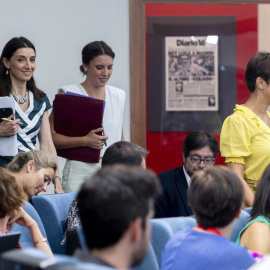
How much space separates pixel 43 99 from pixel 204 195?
2.43 metres

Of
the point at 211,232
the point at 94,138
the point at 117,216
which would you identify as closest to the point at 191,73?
the point at 94,138

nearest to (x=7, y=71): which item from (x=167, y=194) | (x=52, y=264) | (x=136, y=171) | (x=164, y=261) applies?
(x=167, y=194)

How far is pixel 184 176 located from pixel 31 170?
0.91m

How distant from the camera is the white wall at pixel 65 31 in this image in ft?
19.2

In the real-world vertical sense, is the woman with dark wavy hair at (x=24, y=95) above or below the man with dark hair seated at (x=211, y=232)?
above

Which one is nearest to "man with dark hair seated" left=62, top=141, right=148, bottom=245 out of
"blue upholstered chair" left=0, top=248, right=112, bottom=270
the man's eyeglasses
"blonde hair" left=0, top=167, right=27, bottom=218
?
"blonde hair" left=0, top=167, right=27, bottom=218

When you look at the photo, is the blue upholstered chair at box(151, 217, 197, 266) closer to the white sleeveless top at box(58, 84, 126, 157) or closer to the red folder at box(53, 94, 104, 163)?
the red folder at box(53, 94, 104, 163)

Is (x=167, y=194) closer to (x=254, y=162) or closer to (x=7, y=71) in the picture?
(x=254, y=162)

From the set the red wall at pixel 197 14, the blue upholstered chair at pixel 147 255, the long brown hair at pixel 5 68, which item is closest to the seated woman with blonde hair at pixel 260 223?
the blue upholstered chair at pixel 147 255

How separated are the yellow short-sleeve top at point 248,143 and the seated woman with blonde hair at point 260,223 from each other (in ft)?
3.35

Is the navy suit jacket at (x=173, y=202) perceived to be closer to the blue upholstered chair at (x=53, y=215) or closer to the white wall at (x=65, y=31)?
the blue upholstered chair at (x=53, y=215)

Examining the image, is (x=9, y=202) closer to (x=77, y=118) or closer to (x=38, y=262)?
(x=77, y=118)

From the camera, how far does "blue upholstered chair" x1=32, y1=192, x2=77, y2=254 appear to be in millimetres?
3646

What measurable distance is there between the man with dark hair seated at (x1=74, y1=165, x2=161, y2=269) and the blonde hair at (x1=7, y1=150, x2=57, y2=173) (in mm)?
2471
